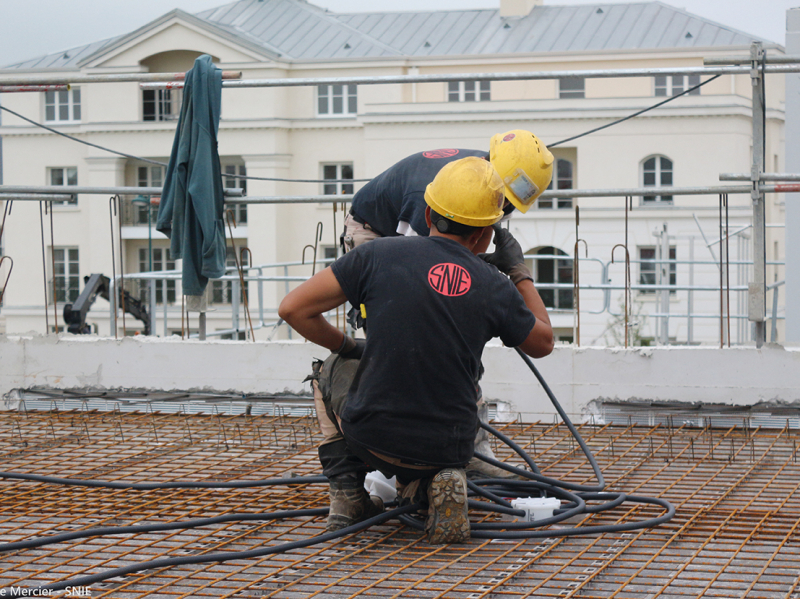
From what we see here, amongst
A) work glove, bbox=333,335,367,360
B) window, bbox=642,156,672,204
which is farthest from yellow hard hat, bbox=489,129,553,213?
window, bbox=642,156,672,204

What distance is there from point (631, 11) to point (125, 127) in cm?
1941

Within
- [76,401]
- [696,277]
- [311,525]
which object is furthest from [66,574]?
[696,277]

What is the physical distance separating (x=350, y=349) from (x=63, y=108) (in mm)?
35926

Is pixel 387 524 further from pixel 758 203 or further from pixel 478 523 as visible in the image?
pixel 758 203

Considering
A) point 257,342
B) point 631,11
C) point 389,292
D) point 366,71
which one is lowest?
point 257,342

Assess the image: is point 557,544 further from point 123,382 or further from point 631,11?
point 631,11

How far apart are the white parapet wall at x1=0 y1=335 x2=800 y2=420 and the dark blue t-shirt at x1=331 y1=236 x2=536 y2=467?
2.19 metres

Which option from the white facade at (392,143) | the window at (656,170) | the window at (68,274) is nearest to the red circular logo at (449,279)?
the white facade at (392,143)

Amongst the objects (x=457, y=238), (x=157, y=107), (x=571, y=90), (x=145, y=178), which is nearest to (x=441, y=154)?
(x=457, y=238)

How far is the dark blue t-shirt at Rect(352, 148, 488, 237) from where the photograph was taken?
3502 mm

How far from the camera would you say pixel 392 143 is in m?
30.7

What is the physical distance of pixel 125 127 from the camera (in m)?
33.7

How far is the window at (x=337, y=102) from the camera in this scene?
33031 millimetres

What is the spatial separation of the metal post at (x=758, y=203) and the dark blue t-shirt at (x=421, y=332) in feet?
7.41
